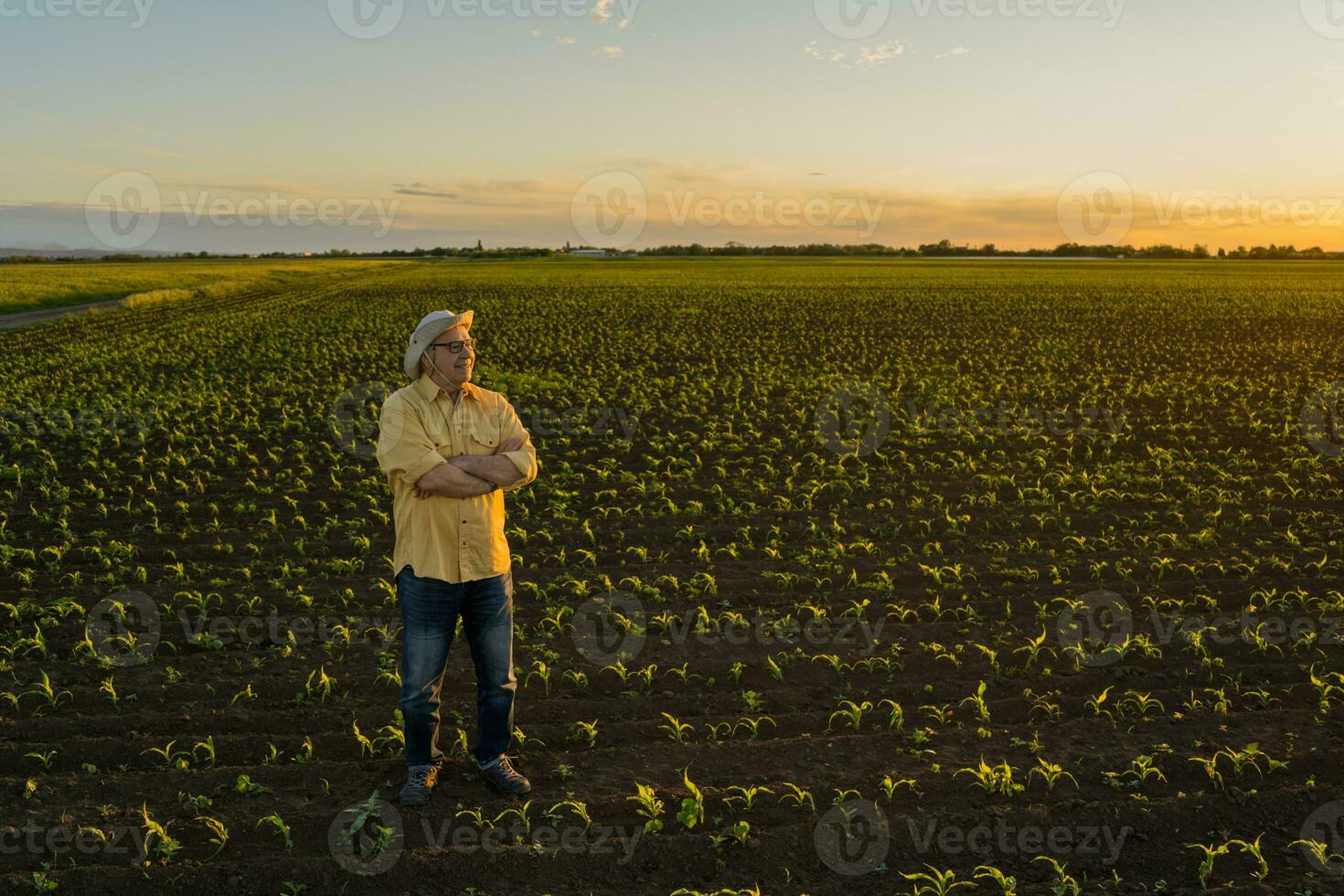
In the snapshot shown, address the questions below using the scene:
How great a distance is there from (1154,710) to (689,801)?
3.46 m

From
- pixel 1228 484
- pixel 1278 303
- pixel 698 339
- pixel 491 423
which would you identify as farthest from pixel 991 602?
pixel 1278 303

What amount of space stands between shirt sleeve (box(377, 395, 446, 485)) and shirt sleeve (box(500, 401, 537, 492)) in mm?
400

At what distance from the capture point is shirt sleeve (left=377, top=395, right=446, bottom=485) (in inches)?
183

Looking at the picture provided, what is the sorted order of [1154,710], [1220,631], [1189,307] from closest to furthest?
1. [1154,710]
2. [1220,631]
3. [1189,307]

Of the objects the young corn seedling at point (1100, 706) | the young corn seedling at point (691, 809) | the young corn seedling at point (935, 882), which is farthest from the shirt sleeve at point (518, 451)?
the young corn seedling at point (1100, 706)

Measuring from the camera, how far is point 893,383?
21.3 m

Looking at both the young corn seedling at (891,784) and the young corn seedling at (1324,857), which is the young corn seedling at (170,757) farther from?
the young corn seedling at (1324,857)

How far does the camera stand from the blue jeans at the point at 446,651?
486cm

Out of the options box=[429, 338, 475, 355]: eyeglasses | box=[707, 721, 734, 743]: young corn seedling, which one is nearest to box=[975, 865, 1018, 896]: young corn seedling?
box=[707, 721, 734, 743]: young corn seedling

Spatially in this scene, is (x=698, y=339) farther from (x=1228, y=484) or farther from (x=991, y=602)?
(x=991, y=602)

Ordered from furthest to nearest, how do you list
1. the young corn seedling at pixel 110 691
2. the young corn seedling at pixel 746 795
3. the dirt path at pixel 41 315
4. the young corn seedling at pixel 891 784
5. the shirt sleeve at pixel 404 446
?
1. the dirt path at pixel 41 315
2. the young corn seedling at pixel 110 691
3. the young corn seedling at pixel 891 784
4. the young corn seedling at pixel 746 795
5. the shirt sleeve at pixel 404 446

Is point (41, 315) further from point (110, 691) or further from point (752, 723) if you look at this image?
point (752, 723)

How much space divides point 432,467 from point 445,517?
31 cm

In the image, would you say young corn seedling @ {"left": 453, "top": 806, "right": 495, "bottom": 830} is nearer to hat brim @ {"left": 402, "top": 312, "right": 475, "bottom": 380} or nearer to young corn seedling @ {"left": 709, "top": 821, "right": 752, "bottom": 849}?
young corn seedling @ {"left": 709, "top": 821, "right": 752, "bottom": 849}
